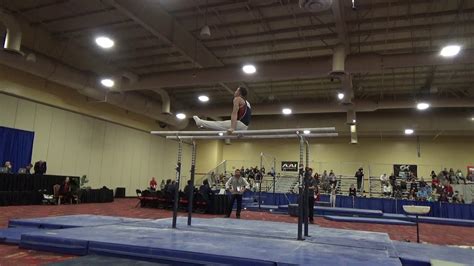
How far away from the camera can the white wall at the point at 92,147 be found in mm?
17000

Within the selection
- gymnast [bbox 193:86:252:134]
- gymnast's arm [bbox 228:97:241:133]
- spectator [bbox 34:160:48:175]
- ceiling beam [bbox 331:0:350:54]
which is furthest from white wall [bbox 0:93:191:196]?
ceiling beam [bbox 331:0:350:54]

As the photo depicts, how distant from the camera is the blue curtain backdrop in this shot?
15602mm

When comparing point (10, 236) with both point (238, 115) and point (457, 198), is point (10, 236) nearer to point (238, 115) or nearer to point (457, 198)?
point (238, 115)

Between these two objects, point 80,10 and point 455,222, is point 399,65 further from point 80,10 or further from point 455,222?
point 80,10

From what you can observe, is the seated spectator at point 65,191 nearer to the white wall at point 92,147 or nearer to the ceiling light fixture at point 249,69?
the white wall at point 92,147

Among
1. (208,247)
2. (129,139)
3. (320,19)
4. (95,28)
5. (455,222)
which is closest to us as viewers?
(208,247)

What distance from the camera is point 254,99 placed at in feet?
72.0

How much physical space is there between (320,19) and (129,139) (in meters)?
16.7

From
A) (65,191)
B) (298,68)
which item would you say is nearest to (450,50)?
(298,68)

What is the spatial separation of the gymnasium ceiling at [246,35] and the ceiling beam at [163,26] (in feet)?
0.10

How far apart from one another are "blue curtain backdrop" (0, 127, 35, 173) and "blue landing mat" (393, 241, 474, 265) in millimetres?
16809

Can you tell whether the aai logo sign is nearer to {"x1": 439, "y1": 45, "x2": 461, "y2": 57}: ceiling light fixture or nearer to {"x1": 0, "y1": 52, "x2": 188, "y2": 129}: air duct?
{"x1": 0, "y1": 52, "x2": 188, "y2": 129}: air duct

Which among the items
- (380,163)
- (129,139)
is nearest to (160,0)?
(129,139)

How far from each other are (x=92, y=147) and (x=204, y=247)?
1788 cm
